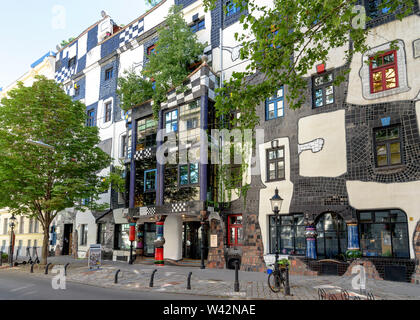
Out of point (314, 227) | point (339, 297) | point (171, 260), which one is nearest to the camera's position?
point (339, 297)

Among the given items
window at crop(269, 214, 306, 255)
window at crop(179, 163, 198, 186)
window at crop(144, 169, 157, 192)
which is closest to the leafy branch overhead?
window at crop(144, 169, 157, 192)

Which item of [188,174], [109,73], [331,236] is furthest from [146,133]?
[331,236]

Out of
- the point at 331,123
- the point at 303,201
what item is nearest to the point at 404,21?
the point at 331,123

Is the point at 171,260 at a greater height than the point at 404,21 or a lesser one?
lesser

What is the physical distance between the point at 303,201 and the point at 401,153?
446cm

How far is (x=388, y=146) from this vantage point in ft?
46.1

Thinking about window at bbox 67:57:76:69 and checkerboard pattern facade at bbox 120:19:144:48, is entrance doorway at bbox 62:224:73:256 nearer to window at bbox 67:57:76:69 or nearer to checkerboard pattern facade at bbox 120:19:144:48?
window at bbox 67:57:76:69

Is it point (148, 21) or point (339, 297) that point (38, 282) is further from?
point (148, 21)

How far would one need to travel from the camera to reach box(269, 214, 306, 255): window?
16.1 meters

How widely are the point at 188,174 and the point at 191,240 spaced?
4352 millimetres

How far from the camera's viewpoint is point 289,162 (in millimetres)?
16750

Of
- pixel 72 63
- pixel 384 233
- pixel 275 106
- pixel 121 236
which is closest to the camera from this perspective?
pixel 384 233

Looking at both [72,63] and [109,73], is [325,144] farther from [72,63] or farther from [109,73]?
[72,63]

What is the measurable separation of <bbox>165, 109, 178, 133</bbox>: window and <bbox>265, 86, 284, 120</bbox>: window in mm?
5562
